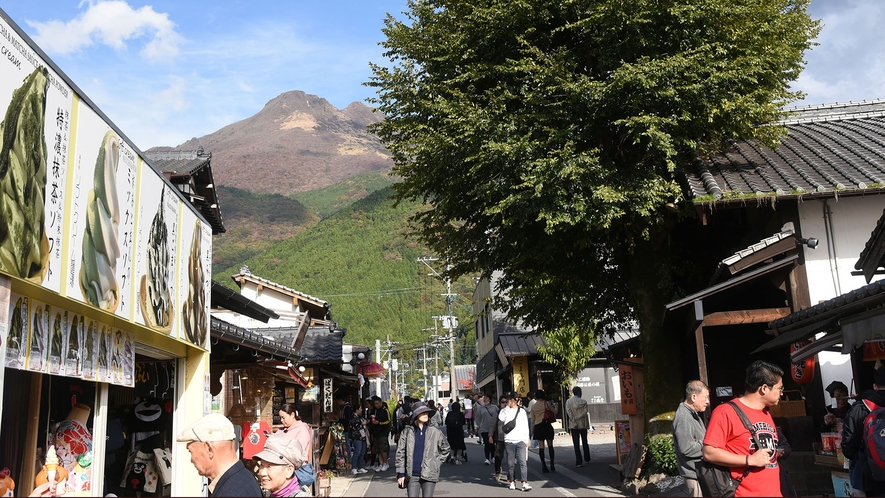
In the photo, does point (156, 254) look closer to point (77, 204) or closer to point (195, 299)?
point (195, 299)

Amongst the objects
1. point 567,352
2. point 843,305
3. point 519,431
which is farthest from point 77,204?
point 567,352

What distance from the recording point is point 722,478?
522 cm

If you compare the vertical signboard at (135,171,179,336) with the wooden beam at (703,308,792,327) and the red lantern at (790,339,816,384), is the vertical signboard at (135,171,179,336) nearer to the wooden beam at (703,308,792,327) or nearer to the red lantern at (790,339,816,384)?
the wooden beam at (703,308,792,327)

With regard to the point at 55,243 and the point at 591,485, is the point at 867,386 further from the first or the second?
the point at 55,243

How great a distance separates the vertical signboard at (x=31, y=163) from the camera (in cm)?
550

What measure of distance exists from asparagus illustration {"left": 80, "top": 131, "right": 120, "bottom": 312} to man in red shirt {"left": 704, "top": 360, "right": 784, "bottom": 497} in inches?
214

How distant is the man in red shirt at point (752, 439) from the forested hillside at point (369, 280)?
7470 centimetres

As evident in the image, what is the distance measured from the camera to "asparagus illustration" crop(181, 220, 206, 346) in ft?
36.0

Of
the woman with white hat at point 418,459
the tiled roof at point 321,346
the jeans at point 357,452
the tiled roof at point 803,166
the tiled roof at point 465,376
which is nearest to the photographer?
the woman with white hat at point 418,459

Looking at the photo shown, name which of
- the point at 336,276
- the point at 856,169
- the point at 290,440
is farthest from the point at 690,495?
the point at 336,276

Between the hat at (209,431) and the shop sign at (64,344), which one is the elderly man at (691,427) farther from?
the shop sign at (64,344)

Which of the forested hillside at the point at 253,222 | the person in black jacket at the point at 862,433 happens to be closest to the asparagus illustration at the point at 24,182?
the person in black jacket at the point at 862,433

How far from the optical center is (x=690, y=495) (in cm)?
774

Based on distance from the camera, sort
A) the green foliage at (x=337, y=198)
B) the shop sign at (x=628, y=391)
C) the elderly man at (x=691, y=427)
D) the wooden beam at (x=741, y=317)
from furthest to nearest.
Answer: the green foliage at (x=337, y=198), the shop sign at (x=628, y=391), the wooden beam at (x=741, y=317), the elderly man at (x=691, y=427)
